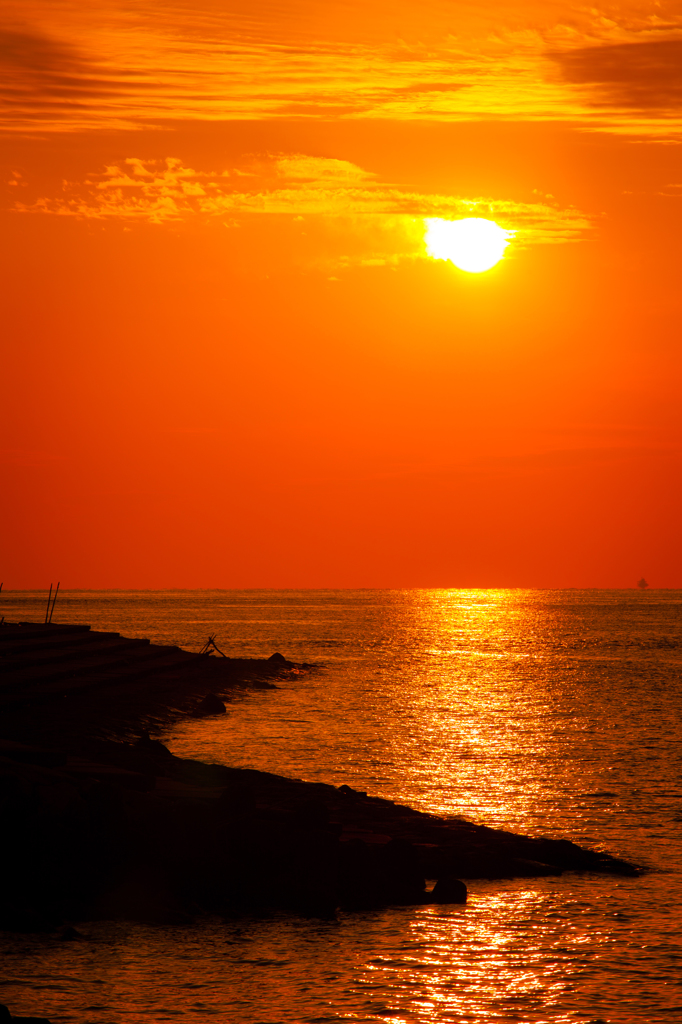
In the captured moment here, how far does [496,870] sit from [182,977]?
7.70m

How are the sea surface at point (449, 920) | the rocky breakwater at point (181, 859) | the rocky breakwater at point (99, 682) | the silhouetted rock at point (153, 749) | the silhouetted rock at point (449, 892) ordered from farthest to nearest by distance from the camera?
1. the rocky breakwater at point (99, 682)
2. the silhouetted rock at point (153, 749)
3. the silhouetted rock at point (449, 892)
4. the rocky breakwater at point (181, 859)
5. the sea surface at point (449, 920)

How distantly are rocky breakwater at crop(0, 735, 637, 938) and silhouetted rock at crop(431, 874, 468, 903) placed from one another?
0.06ft

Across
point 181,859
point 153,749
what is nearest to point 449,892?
point 181,859

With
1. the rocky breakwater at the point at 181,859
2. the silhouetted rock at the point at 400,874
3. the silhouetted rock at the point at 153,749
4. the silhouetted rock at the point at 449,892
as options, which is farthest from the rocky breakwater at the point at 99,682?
the silhouetted rock at the point at 449,892

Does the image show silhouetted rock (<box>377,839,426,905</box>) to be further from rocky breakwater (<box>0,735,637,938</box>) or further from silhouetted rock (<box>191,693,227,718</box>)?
silhouetted rock (<box>191,693,227,718</box>)

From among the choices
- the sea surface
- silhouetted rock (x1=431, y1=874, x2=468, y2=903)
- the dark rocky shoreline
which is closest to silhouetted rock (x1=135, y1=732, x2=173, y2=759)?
the sea surface

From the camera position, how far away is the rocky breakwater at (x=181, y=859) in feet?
58.3

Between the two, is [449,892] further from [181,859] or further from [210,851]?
[181,859]

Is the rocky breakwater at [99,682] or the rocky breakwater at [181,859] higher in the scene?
the rocky breakwater at [99,682]

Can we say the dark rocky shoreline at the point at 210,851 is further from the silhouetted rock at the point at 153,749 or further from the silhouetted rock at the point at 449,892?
the silhouetted rock at the point at 153,749

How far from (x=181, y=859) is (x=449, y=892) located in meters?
4.72

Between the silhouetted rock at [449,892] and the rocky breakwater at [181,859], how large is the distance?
2cm

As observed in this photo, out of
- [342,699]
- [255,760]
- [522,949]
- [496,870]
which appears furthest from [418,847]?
[342,699]

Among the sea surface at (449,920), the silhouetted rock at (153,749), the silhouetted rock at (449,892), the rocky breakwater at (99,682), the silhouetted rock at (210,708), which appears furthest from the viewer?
the silhouetted rock at (210,708)
